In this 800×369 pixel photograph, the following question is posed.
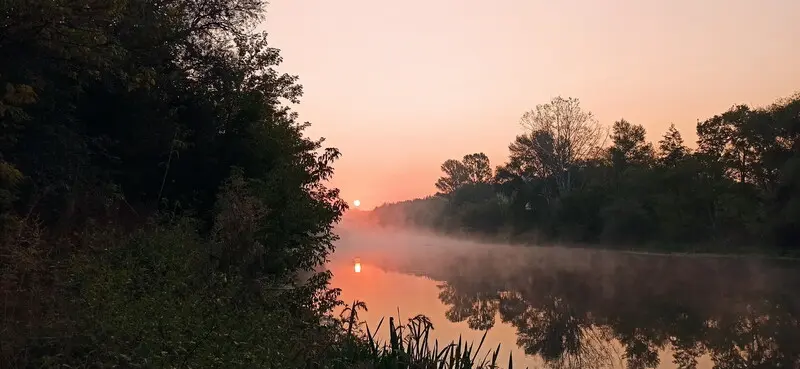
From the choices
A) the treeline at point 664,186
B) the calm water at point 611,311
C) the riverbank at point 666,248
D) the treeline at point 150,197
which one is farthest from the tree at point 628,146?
the treeline at point 150,197

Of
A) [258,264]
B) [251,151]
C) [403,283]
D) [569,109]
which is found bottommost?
[403,283]

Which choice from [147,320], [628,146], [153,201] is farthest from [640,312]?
→ [628,146]

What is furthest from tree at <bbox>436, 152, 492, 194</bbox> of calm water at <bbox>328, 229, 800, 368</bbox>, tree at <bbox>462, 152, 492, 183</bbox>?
calm water at <bbox>328, 229, 800, 368</bbox>

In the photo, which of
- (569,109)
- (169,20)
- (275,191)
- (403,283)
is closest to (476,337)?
(275,191)

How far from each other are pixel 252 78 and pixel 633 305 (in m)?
19.5

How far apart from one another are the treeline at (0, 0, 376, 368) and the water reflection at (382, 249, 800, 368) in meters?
8.30

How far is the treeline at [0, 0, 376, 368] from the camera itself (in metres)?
7.46

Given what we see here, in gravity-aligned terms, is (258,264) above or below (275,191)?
below

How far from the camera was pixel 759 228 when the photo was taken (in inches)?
2136

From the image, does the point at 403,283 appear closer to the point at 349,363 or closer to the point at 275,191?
the point at 275,191

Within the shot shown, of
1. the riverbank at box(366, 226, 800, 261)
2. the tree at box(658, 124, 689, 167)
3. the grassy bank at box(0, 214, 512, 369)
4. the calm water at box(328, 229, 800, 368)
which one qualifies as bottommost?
the calm water at box(328, 229, 800, 368)

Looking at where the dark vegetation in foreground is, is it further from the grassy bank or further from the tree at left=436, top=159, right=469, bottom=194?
the tree at left=436, top=159, right=469, bottom=194

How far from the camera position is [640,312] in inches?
996

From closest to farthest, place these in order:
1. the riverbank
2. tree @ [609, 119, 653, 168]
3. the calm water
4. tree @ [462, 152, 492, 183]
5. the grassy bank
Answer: the grassy bank
the calm water
the riverbank
tree @ [609, 119, 653, 168]
tree @ [462, 152, 492, 183]
